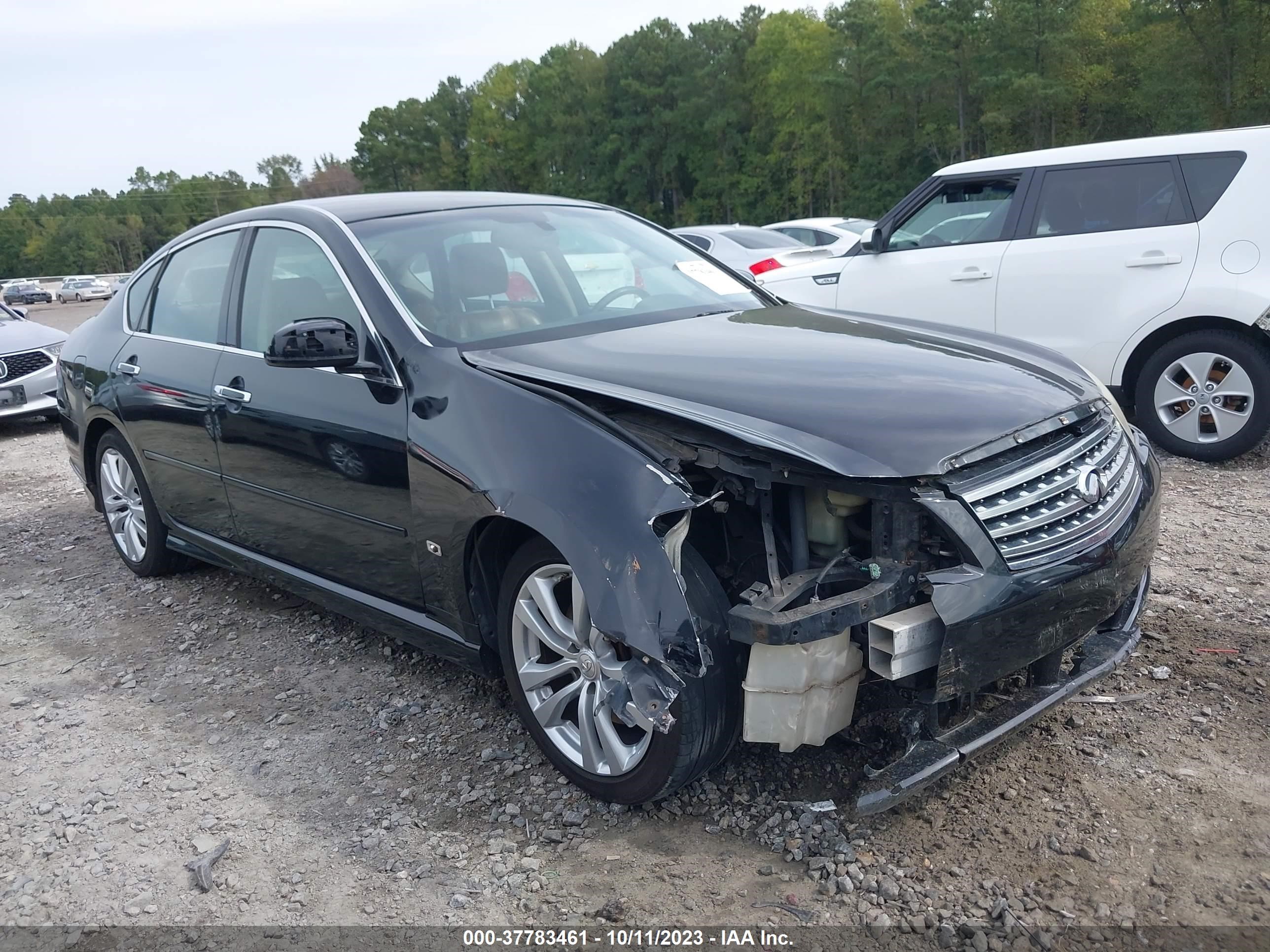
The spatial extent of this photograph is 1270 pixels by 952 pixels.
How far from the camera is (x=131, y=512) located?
17.1 feet

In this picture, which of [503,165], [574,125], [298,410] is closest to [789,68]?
[574,125]

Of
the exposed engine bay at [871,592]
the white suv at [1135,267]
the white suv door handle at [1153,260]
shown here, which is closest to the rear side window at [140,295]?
the exposed engine bay at [871,592]

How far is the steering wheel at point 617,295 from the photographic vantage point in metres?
3.72

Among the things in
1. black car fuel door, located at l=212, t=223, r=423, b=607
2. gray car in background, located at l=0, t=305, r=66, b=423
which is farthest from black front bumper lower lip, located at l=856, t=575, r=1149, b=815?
gray car in background, located at l=0, t=305, r=66, b=423

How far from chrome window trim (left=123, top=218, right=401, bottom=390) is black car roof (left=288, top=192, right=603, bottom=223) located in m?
0.11

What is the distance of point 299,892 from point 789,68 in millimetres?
65285

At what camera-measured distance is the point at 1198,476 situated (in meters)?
5.69

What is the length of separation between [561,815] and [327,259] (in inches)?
83.1

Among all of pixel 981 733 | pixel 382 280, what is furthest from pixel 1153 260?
pixel 382 280

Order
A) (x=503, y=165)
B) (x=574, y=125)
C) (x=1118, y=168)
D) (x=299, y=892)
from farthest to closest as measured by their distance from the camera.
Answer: (x=503, y=165) < (x=574, y=125) < (x=1118, y=168) < (x=299, y=892)

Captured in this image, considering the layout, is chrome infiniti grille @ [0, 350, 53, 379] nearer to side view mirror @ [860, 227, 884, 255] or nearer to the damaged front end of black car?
side view mirror @ [860, 227, 884, 255]

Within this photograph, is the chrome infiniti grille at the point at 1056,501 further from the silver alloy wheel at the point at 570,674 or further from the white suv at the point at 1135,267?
the white suv at the point at 1135,267

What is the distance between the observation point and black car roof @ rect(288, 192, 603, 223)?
387cm

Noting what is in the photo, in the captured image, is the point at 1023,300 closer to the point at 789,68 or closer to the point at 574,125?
the point at 789,68
